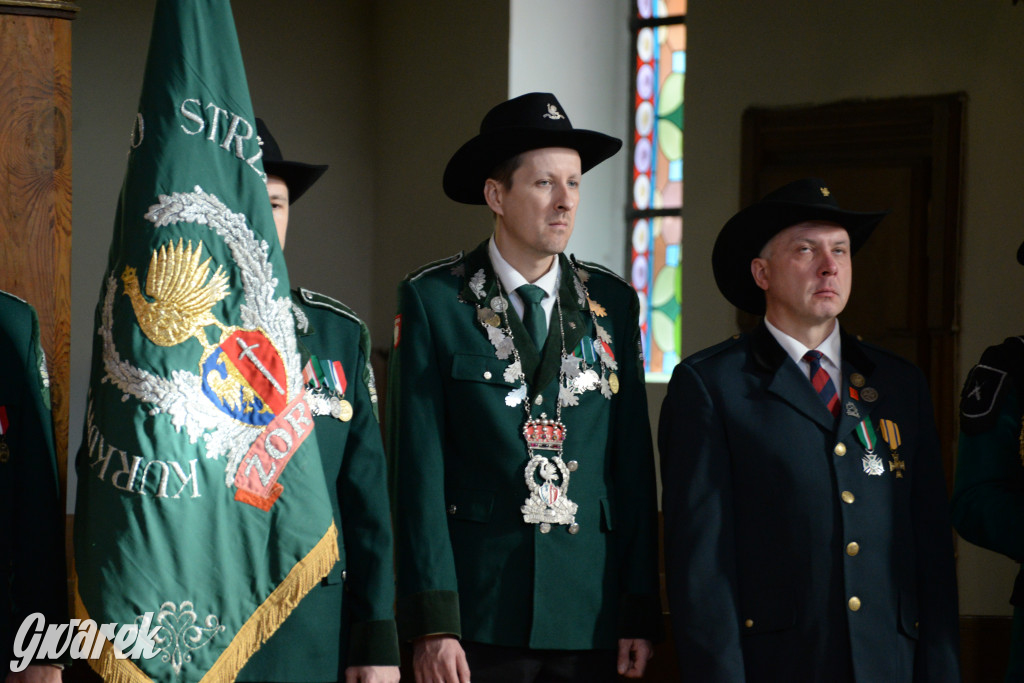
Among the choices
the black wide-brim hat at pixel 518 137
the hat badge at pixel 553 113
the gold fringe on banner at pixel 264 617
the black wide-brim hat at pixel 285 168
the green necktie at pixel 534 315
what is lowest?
the gold fringe on banner at pixel 264 617

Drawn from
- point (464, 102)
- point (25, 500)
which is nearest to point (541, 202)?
point (25, 500)

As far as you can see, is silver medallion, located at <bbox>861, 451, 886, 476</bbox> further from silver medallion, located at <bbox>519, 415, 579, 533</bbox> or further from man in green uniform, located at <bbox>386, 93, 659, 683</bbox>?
silver medallion, located at <bbox>519, 415, 579, 533</bbox>

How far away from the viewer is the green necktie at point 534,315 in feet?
7.81

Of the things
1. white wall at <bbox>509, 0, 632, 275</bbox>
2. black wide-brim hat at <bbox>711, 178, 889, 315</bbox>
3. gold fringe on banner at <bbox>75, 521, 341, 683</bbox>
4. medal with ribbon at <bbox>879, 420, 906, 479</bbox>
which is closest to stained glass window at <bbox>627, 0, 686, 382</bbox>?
white wall at <bbox>509, 0, 632, 275</bbox>

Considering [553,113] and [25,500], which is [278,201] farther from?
[25,500]

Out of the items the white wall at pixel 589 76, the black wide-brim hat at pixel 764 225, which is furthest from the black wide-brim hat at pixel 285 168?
the white wall at pixel 589 76

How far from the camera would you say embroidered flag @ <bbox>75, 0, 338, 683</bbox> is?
1.93 m

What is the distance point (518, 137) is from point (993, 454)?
1121 mm

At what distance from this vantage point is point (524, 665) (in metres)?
2.23

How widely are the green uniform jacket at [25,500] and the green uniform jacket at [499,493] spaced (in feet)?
2.02

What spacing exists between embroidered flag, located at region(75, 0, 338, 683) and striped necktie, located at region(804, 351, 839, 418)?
96cm

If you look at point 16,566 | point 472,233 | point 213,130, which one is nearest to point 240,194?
point 213,130

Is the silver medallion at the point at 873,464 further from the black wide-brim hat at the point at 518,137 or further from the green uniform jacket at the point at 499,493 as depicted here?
the black wide-brim hat at the point at 518,137

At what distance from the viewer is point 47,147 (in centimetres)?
239
